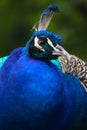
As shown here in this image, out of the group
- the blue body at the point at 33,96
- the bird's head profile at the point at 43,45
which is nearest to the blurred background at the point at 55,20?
the blue body at the point at 33,96

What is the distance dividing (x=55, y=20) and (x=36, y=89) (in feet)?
8.88

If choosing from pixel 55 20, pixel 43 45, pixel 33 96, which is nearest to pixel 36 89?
pixel 33 96

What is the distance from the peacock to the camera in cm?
459

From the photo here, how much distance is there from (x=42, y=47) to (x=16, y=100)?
1.09ft

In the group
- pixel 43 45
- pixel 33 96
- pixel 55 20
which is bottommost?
pixel 33 96

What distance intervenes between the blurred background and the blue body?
2.31m

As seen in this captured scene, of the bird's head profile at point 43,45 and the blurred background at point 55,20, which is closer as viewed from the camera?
the bird's head profile at point 43,45

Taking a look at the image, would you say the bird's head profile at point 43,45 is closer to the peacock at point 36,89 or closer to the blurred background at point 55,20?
the peacock at point 36,89

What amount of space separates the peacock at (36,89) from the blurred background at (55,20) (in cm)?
233

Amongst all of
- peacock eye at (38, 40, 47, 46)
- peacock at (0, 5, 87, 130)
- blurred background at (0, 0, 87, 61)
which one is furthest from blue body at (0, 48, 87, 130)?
blurred background at (0, 0, 87, 61)

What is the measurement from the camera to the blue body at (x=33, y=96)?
460 centimetres

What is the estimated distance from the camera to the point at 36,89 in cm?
459

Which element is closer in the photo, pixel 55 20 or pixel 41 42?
pixel 41 42

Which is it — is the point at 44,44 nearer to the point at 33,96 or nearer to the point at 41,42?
the point at 41,42
